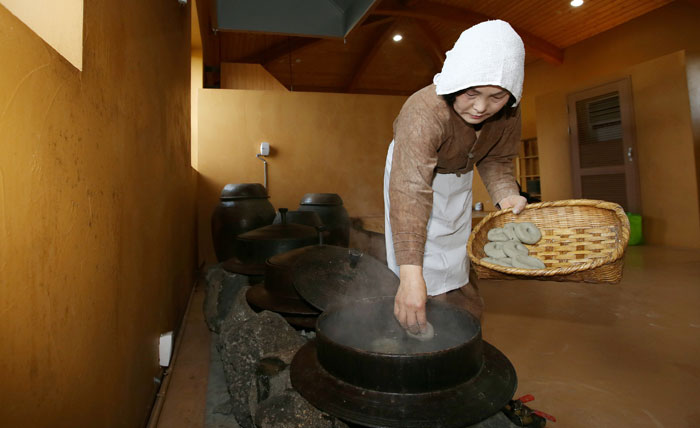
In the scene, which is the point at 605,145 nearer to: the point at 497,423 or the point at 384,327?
the point at 384,327

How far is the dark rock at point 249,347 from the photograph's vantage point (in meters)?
1.59

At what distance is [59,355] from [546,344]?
2.54 meters

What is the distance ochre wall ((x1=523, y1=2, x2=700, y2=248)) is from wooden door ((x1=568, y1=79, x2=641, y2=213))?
11 cm

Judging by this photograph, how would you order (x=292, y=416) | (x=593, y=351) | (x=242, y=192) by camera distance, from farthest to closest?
(x=242, y=192)
(x=593, y=351)
(x=292, y=416)

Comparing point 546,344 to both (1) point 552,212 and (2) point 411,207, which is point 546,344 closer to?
(1) point 552,212

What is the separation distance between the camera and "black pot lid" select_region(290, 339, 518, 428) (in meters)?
0.90

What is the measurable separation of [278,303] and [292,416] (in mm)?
996

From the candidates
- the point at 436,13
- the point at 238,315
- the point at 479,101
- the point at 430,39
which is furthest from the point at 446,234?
the point at 430,39

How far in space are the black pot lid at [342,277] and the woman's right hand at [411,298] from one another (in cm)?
74

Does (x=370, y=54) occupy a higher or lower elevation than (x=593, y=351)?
higher

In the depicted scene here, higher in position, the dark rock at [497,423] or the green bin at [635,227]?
the green bin at [635,227]

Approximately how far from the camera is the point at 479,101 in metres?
1.20

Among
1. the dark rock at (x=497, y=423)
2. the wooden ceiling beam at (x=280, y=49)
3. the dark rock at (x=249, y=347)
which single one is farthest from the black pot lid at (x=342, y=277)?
the wooden ceiling beam at (x=280, y=49)

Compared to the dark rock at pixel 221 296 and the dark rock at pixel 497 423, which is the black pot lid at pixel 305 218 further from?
the dark rock at pixel 497 423
